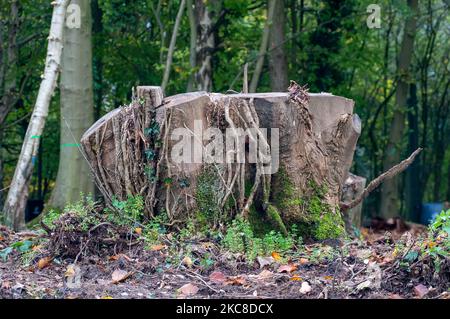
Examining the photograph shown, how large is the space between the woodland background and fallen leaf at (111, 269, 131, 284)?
21.1 ft

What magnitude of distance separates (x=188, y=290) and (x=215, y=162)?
201 centimetres

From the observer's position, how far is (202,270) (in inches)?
261

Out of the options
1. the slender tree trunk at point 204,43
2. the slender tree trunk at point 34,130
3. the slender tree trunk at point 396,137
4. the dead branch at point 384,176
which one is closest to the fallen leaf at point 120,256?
the dead branch at point 384,176

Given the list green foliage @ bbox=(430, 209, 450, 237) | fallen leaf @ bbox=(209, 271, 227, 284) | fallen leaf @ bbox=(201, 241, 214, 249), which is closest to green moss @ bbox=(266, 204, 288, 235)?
fallen leaf @ bbox=(201, 241, 214, 249)

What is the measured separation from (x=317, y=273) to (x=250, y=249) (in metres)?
0.93

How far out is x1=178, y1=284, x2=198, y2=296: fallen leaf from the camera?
6008 millimetres

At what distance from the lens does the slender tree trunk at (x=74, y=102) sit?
1290 cm

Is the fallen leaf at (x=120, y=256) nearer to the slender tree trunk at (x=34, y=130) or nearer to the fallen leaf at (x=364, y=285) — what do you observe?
the fallen leaf at (x=364, y=285)

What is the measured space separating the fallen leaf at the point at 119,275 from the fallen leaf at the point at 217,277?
2.11ft

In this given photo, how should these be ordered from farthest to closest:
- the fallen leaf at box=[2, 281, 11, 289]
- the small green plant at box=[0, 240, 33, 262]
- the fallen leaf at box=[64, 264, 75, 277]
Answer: the small green plant at box=[0, 240, 33, 262] < the fallen leaf at box=[64, 264, 75, 277] < the fallen leaf at box=[2, 281, 11, 289]

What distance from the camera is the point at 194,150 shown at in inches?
308

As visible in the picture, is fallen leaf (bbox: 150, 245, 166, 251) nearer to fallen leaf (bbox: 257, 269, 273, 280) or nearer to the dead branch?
fallen leaf (bbox: 257, 269, 273, 280)
